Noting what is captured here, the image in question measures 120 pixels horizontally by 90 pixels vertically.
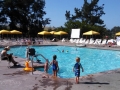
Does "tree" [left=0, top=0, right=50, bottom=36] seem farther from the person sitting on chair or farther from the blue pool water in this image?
the person sitting on chair

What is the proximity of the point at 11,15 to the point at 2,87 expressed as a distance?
39314 mm

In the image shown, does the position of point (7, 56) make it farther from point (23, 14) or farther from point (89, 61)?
point (23, 14)

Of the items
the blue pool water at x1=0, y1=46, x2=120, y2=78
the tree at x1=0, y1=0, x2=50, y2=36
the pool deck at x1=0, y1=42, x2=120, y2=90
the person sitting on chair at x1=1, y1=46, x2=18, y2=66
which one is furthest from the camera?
the tree at x1=0, y1=0, x2=50, y2=36

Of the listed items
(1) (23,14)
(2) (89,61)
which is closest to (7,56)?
(2) (89,61)

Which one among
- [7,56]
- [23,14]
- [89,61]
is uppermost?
[23,14]

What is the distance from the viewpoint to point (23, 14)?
45.0 meters

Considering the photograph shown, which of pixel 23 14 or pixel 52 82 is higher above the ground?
pixel 23 14

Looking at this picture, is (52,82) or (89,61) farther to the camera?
(89,61)

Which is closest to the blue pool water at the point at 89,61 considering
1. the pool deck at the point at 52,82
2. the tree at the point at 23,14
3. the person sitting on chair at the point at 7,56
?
the person sitting on chair at the point at 7,56

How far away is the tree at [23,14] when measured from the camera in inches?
1702

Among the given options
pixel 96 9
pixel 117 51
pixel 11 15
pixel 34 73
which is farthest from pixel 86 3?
pixel 34 73

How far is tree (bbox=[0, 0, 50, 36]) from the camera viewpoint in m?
43.2

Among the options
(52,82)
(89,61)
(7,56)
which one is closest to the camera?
(52,82)

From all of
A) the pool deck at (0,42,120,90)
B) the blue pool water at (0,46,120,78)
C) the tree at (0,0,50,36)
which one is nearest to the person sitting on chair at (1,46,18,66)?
the pool deck at (0,42,120,90)
